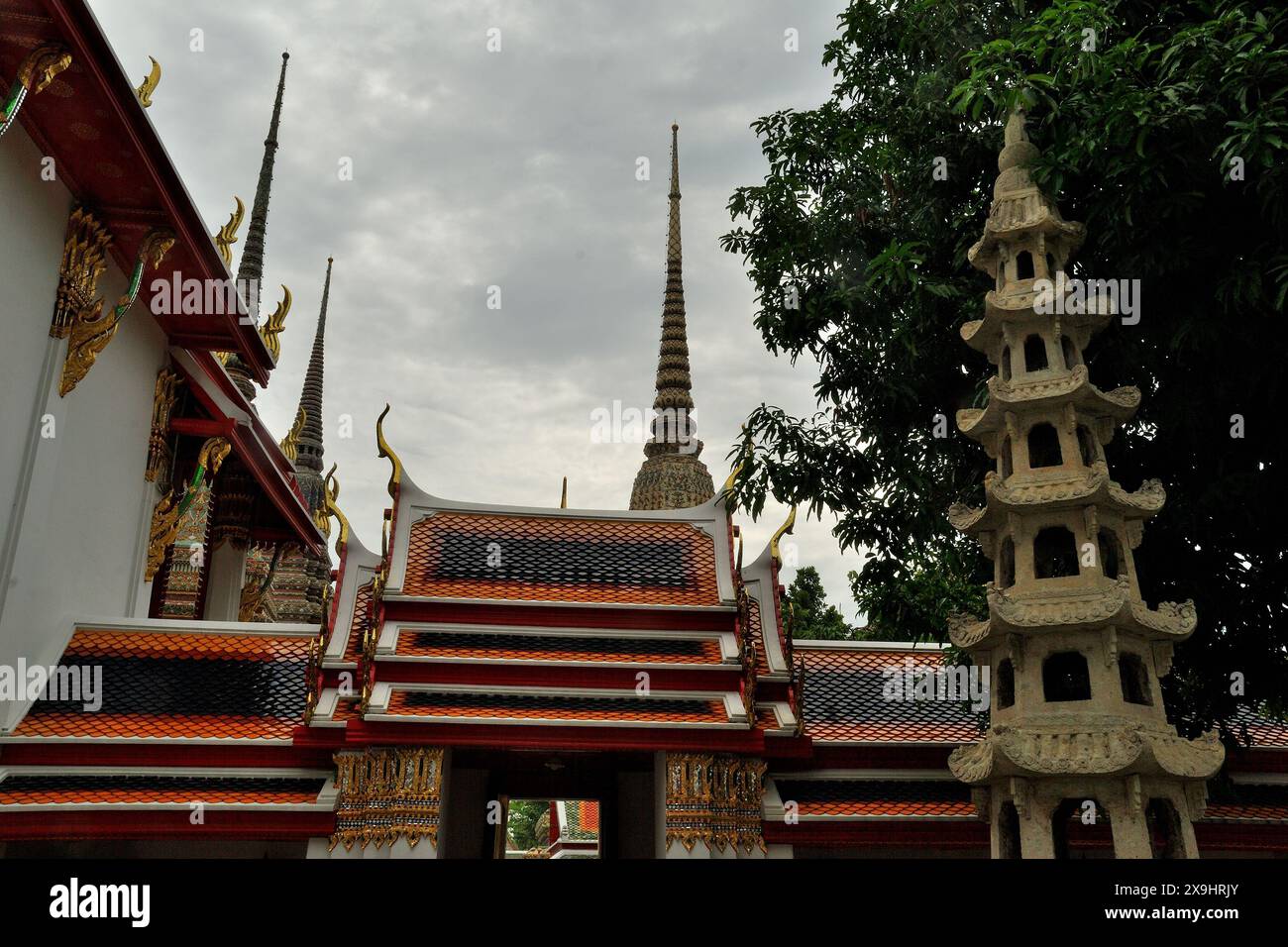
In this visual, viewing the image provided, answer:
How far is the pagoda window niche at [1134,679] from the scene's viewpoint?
27.3ft

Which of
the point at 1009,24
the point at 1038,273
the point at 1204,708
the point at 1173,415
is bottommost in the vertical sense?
the point at 1204,708

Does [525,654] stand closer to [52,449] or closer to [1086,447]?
[52,449]

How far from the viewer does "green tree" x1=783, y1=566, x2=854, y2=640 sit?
33406 millimetres

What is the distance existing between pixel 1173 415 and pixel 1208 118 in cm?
271

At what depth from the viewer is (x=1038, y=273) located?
9672 mm

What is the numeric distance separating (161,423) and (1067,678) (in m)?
12.2

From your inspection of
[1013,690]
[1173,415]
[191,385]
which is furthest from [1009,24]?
[191,385]

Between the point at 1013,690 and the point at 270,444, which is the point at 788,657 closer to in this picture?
the point at 1013,690

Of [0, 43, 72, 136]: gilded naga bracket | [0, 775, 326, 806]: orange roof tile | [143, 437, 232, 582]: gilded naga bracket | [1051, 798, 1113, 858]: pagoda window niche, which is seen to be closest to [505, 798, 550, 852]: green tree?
[143, 437, 232, 582]: gilded naga bracket

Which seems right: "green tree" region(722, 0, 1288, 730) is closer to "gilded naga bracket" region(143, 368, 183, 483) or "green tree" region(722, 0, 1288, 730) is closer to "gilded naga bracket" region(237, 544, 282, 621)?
"gilded naga bracket" region(143, 368, 183, 483)

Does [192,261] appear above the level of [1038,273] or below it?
above

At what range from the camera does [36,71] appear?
845 cm

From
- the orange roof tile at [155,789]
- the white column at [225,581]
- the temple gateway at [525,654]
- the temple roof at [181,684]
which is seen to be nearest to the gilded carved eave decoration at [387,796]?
the temple gateway at [525,654]

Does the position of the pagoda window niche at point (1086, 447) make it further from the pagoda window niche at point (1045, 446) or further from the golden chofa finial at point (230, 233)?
the golden chofa finial at point (230, 233)
